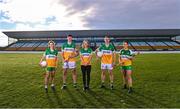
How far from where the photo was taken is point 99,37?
78250 millimetres

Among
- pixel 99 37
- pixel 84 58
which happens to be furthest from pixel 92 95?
pixel 99 37

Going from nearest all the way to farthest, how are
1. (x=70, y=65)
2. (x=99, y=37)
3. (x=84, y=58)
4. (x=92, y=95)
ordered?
(x=92, y=95)
(x=84, y=58)
(x=70, y=65)
(x=99, y=37)

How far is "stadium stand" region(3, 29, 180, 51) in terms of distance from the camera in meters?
74.8

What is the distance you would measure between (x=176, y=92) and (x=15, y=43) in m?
74.4

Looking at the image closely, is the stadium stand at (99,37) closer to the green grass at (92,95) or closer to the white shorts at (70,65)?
the green grass at (92,95)

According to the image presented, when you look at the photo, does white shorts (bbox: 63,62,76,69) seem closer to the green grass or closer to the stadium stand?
the green grass

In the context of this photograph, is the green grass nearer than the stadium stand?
Yes

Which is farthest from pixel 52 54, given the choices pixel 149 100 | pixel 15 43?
pixel 15 43

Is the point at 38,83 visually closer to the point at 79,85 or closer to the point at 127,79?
the point at 79,85

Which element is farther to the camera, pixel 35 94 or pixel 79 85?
pixel 79 85

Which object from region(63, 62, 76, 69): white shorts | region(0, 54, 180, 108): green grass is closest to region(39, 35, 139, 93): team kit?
region(63, 62, 76, 69): white shorts

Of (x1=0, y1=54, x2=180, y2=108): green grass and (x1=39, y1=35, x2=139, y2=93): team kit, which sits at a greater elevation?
(x1=39, y1=35, x2=139, y2=93): team kit

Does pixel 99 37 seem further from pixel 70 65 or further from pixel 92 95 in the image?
pixel 92 95

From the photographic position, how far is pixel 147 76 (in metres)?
15.4
